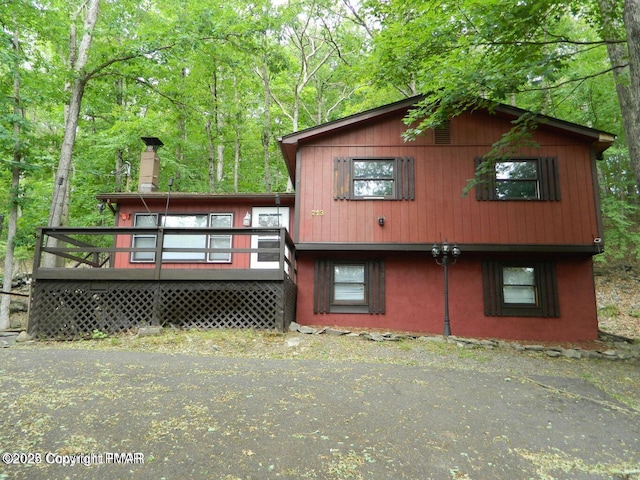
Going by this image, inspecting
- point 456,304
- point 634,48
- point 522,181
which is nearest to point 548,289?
point 456,304

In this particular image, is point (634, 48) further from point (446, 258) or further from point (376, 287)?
Result: point (376, 287)

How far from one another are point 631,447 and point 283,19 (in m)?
17.6

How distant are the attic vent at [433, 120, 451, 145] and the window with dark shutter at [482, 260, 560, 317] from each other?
328cm

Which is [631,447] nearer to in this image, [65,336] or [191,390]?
[191,390]

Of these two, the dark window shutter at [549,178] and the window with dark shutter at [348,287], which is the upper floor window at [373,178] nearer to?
the window with dark shutter at [348,287]

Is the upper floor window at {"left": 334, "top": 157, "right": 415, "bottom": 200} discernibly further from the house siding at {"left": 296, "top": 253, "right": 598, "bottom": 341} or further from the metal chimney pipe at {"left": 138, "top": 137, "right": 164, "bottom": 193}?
the metal chimney pipe at {"left": 138, "top": 137, "right": 164, "bottom": 193}

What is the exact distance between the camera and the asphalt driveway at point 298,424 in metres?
2.76

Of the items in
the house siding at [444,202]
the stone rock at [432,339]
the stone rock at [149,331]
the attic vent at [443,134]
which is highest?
the attic vent at [443,134]

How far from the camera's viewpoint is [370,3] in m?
12.1

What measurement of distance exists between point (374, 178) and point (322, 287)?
3100 mm

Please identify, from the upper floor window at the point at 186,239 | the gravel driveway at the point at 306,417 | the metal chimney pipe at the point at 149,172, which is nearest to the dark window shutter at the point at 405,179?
the gravel driveway at the point at 306,417

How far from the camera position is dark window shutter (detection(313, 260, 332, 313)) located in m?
9.41

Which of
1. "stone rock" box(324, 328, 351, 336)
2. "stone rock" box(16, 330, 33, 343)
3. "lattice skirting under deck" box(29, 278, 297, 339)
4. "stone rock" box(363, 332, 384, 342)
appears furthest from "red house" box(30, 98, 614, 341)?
"stone rock" box(16, 330, 33, 343)

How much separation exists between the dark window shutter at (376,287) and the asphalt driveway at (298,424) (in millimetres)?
3985
